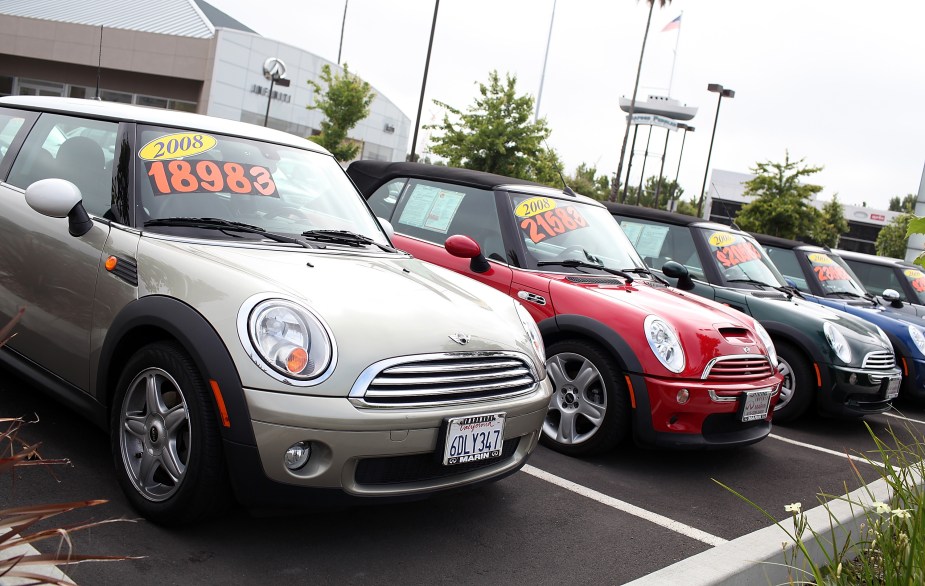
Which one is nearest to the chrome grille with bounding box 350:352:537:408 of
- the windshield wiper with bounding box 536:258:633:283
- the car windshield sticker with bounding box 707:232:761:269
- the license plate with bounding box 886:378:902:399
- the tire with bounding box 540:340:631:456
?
the tire with bounding box 540:340:631:456

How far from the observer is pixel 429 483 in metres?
3.20

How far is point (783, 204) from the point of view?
1065 inches

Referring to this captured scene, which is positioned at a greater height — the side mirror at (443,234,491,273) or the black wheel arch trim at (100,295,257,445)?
the side mirror at (443,234,491,273)

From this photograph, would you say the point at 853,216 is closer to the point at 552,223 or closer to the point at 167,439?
the point at 552,223

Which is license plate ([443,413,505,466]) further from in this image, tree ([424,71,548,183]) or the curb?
tree ([424,71,548,183])

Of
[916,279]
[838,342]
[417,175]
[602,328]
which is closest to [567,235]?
[602,328]

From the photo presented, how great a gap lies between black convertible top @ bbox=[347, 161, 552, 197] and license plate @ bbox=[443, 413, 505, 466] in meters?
3.10

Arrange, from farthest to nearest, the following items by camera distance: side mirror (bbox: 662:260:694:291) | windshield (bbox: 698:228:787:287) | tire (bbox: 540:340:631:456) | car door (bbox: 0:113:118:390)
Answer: windshield (bbox: 698:228:787:287)
side mirror (bbox: 662:260:694:291)
tire (bbox: 540:340:631:456)
car door (bbox: 0:113:118:390)

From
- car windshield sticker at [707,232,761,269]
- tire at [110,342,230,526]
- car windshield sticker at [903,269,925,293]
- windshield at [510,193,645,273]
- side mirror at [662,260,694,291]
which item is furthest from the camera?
car windshield sticker at [903,269,925,293]

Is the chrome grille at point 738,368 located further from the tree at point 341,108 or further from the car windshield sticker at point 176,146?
the tree at point 341,108

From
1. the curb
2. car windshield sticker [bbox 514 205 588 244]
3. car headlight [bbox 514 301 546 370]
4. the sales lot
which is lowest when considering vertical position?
the sales lot

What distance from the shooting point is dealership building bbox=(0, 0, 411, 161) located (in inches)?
1654

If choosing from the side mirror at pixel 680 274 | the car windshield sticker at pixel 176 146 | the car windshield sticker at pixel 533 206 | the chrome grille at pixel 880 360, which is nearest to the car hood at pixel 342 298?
the car windshield sticker at pixel 176 146

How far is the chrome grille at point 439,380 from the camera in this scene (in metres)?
2.99
